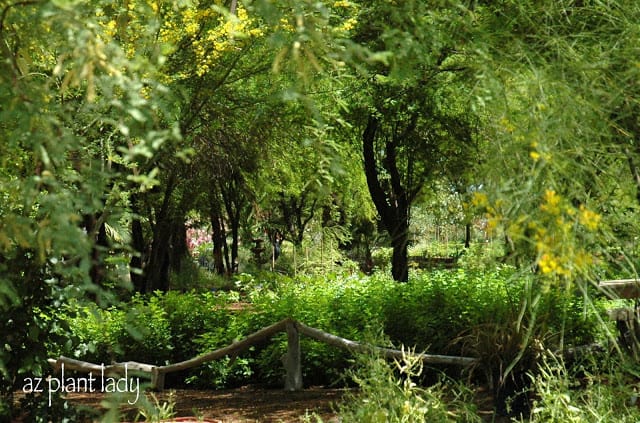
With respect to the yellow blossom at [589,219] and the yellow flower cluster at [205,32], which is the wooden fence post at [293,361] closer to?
the yellow flower cluster at [205,32]

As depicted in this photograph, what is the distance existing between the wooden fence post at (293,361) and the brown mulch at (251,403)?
0.09 m

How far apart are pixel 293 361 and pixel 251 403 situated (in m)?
0.56

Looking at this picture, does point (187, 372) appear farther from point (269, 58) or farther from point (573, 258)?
point (573, 258)

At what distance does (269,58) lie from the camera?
8.42 meters

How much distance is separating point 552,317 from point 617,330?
535 mm

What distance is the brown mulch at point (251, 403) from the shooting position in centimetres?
642

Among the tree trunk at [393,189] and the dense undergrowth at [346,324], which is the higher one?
the tree trunk at [393,189]

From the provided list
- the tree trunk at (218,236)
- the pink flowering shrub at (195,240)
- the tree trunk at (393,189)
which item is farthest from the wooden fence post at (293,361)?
the pink flowering shrub at (195,240)

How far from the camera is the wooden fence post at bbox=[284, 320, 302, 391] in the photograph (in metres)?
7.30

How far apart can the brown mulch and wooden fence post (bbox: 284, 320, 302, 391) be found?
0.29 ft

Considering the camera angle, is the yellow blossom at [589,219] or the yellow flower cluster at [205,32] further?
the yellow flower cluster at [205,32]

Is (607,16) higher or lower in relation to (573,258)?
higher

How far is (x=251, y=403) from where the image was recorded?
705 cm

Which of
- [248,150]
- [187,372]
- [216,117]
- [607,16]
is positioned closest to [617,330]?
[607,16]
